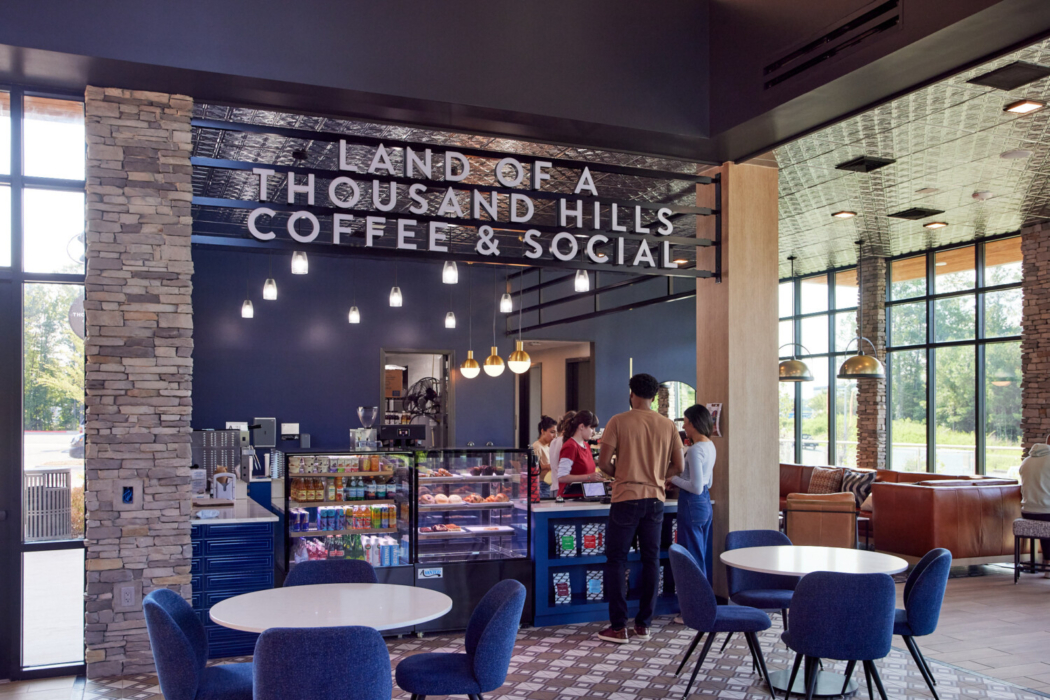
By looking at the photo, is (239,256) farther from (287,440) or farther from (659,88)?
(659,88)

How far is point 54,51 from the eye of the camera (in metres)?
4.42

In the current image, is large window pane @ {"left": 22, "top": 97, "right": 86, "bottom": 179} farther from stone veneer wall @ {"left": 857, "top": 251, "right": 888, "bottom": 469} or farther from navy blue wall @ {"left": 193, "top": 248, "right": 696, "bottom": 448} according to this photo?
stone veneer wall @ {"left": 857, "top": 251, "right": 888, "bottom": 469}

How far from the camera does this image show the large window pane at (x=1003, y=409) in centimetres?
1013

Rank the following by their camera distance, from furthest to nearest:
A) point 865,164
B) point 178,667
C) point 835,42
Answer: point 865,164, point 835,42, point 178,667

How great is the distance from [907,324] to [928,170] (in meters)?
4.88

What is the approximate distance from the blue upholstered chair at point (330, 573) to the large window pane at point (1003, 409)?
29.5ft

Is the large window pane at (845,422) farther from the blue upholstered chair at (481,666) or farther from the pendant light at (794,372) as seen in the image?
the blue upholstered chair at (481,666)

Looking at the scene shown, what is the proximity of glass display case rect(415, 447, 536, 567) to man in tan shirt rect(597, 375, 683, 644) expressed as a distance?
681 mm

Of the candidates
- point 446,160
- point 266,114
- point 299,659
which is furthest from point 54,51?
point 299,659

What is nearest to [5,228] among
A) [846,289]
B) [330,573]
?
[330,573]

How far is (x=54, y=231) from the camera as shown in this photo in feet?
16.6

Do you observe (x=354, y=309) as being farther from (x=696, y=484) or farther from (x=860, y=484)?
(x=860, y=484)

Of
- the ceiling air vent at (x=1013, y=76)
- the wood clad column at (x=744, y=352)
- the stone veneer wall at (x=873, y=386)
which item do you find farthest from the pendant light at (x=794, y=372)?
the ceiling air vent at (x=1013, y=76)

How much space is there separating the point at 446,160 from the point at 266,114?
1651 millimetres
